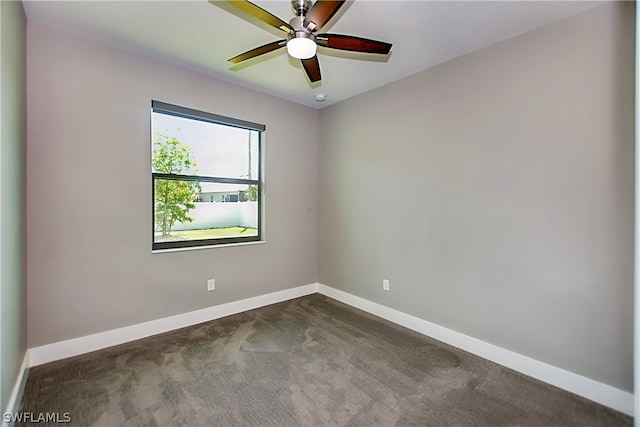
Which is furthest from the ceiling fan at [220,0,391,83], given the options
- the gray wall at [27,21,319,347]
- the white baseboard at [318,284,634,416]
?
the white baseboard at [318,284,634,416]

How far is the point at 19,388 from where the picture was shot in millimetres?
1937

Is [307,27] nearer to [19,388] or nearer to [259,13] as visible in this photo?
[259,13]

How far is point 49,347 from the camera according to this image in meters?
2.36

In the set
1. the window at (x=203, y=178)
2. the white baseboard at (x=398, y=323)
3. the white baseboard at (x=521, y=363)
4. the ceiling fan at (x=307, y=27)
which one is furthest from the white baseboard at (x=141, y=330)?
the ceiling fan at (x=307, y=27)

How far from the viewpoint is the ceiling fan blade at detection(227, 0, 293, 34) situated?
59.8 inches

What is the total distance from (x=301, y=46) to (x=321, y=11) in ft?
0.67

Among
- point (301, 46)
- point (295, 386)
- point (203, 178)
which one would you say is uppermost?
point (301, 46)

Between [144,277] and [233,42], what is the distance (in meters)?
2.26

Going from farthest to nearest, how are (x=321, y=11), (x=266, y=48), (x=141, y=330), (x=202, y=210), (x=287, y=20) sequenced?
(x=202, y=210) < (x=141, y=330) < (x=287, y=20) < (x=266, y=48) < (x=321, y=11)

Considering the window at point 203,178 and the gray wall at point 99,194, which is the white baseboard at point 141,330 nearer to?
the gray wall at point 99,194

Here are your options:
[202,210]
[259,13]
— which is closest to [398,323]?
[202,210]

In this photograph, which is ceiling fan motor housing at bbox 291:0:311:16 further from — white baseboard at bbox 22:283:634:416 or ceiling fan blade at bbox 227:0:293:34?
white baseboard at bbox 22:283:634:416

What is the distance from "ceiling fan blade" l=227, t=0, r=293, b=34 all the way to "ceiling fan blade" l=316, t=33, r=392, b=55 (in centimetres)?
23

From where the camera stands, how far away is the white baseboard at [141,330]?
2.37 m
